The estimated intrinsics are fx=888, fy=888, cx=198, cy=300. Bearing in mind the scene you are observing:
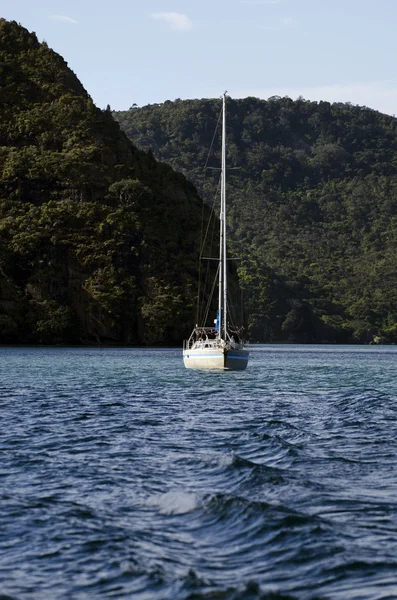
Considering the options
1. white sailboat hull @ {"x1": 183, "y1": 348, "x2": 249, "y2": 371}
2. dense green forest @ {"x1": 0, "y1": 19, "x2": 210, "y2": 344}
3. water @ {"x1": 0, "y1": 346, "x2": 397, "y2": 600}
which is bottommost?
water @ {"x1": 0, "y1": 346, "x2": 397, "y2": 600}

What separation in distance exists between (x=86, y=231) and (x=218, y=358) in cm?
8065

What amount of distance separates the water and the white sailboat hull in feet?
74.7

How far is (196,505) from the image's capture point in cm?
1372

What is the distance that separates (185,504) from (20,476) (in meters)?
3.87

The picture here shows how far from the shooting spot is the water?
33.6 ft

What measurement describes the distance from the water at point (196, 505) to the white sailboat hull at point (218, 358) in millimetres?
22759

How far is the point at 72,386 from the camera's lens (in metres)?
42.3

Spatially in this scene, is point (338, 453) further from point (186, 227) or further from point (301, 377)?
point (186, 227)

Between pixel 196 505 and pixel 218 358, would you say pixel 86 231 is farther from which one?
pixel 196 505

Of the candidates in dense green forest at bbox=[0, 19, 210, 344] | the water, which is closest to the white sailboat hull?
the water

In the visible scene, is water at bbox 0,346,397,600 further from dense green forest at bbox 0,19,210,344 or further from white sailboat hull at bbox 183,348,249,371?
dense green forest at bbox 0,19,210,344

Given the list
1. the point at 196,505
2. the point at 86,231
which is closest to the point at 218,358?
the point at 196,505

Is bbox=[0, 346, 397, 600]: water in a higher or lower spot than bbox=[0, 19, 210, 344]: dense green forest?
lower

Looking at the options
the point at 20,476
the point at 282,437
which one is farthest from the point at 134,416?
the point at 20,476
